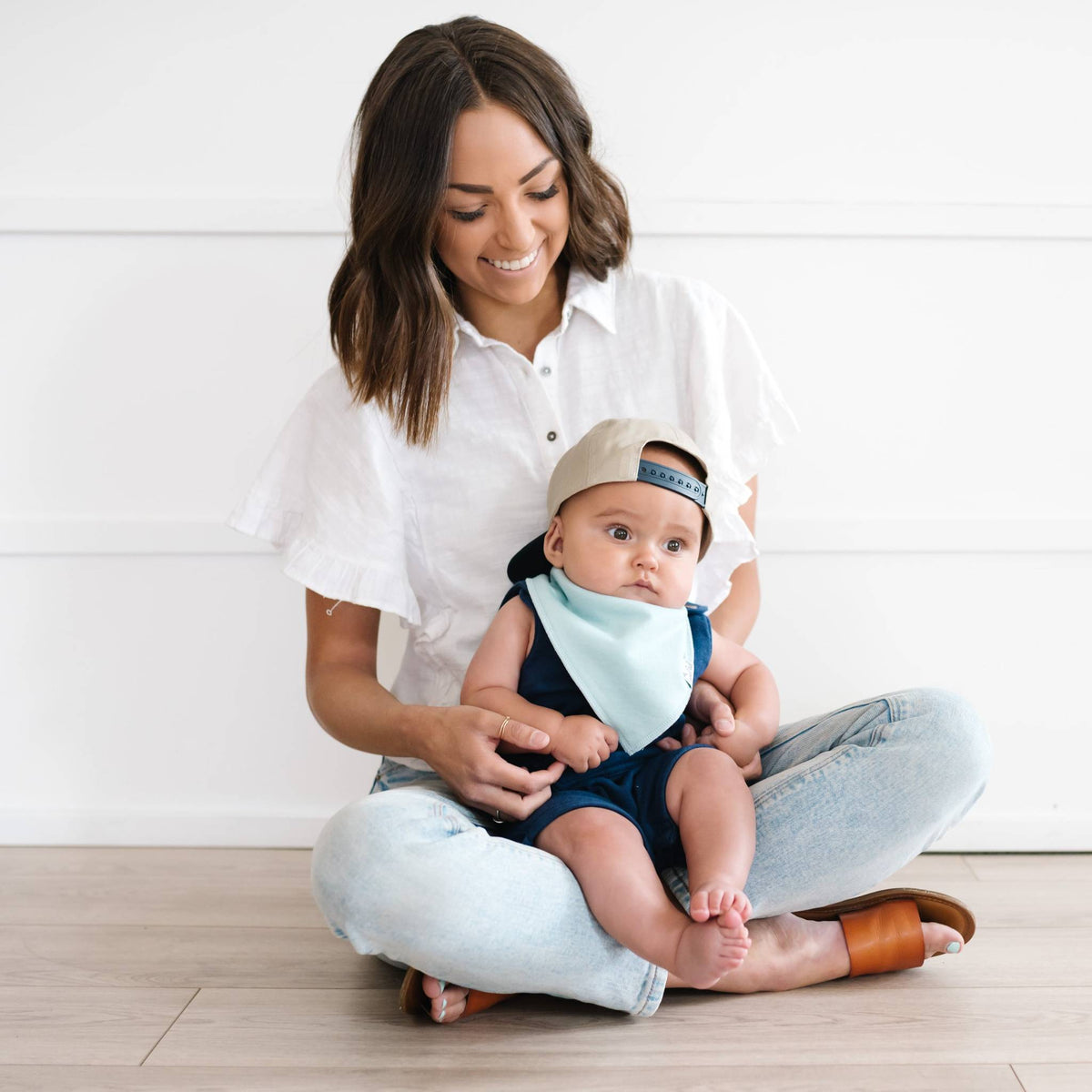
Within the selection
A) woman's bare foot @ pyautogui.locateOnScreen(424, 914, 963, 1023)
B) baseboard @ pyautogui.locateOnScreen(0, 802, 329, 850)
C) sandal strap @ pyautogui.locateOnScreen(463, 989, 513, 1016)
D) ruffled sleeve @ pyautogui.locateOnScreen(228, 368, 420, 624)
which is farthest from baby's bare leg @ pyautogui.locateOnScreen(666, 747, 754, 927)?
baseboard @ pyautogui.locateOnScreen(0, 802, 329, 850)

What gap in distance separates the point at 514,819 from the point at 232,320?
2.97 feet

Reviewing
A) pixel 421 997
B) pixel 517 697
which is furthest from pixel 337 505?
pixel 421 997

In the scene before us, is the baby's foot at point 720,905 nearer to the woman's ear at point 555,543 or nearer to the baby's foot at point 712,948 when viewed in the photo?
the baby's foot at point 712,948

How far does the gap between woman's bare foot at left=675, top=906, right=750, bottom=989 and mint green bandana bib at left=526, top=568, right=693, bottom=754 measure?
232 millimetres

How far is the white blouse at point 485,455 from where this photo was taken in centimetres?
136

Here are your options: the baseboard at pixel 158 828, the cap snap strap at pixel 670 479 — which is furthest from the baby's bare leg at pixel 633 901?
the baseboard at pixel 158 828

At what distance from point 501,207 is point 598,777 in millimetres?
628

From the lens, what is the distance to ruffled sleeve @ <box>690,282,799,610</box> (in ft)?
4.54

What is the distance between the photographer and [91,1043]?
110 centimetres

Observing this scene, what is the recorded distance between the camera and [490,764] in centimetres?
113

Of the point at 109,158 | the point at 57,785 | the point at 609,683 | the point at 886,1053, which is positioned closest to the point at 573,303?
the point at 609,683

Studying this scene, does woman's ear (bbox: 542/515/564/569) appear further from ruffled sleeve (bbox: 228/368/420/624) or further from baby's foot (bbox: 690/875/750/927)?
baby's foot (bbox: 690/875/750/927)

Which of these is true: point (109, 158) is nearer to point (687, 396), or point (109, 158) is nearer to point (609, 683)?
point (687, 396)

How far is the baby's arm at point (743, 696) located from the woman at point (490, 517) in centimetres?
3
